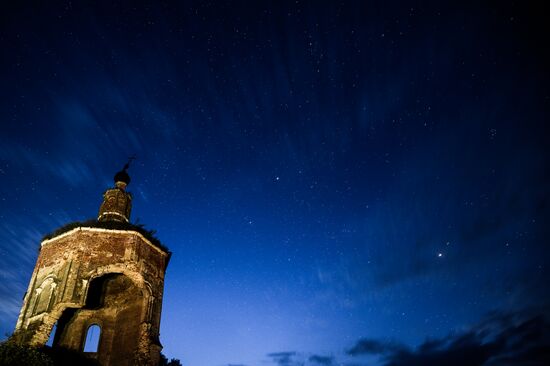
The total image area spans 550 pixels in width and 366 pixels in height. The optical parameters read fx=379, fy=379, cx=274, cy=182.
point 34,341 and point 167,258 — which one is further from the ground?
point 167,258

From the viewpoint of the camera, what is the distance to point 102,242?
A: 17.1 metres

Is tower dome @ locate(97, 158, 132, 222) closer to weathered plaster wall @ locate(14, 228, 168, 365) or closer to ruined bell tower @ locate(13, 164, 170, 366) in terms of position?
ruined bell tower @ locate(13, 164, 170, 366)

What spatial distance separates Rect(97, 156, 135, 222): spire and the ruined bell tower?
245 millimetres

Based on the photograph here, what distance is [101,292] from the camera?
19375mm

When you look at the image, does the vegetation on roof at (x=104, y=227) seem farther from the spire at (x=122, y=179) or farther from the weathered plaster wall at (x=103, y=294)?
the spire at (x=122, y=179)

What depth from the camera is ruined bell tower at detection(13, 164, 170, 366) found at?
50.8 ft

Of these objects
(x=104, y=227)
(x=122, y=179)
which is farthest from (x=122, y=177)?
(x=104, y=227)

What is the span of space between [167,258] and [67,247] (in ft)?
15.0

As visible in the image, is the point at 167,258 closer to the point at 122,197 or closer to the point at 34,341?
the point at 122,197

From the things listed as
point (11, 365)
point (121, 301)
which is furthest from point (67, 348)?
point (11, 365)

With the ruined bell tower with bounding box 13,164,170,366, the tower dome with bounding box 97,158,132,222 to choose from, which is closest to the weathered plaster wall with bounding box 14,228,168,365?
the ruined bell tower with bounding box 13,164,170,366

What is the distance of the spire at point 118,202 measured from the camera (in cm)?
2034

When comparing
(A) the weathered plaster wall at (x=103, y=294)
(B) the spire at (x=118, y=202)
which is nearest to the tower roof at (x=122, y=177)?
(B) the spire at (x=118, y=202)

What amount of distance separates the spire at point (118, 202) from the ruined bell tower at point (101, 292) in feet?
0.80
